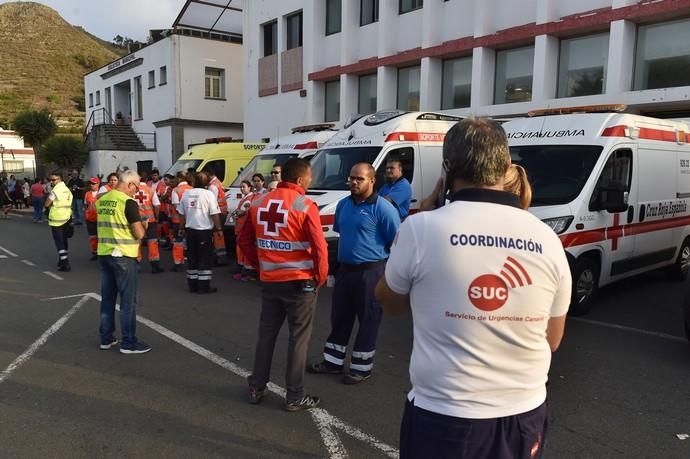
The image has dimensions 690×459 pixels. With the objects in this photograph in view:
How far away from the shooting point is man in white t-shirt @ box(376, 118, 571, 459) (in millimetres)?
1755

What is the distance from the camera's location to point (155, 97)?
29672mm

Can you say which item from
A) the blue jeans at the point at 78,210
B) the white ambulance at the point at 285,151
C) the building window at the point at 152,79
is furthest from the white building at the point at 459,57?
the building window at the point at 152,79

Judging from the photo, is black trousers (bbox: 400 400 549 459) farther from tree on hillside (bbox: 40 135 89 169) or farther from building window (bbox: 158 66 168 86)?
tree on hillside (bbox: 40 135 89 169)

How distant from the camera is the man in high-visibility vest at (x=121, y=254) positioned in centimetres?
548

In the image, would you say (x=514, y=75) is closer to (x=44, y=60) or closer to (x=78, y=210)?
(x=78, y=210)

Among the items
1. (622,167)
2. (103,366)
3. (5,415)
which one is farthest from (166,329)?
(622,167)

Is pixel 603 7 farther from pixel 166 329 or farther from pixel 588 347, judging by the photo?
pixel 166 329

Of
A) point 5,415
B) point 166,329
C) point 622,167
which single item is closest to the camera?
point 5,415

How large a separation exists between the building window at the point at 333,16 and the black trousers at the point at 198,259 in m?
12.6

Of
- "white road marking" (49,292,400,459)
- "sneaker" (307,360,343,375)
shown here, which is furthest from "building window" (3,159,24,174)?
"sneaker" (307,360,343,375)

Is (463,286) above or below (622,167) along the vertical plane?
below

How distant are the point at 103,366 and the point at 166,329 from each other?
1209mm

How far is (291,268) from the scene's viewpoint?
413 cm

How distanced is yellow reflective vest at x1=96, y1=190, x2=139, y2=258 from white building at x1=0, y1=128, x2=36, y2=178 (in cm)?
3759
